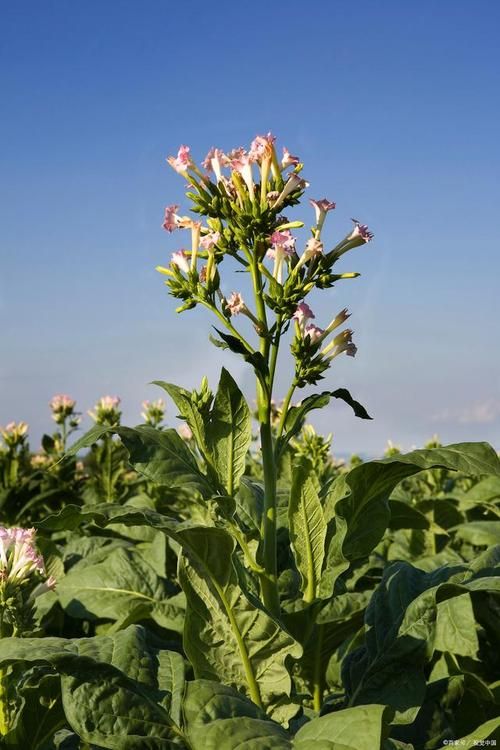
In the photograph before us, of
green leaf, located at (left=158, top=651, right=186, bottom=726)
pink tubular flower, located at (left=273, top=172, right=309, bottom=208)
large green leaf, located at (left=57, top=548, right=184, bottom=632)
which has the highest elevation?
pink tubular flower, located at (left=273, top=172, right=309, bottom=208)

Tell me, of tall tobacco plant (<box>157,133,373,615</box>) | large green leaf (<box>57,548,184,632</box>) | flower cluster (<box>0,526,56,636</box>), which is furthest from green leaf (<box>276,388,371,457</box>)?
large green leaf (<box>57,548,184,632</box>)

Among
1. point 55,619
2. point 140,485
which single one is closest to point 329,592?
point 55,619

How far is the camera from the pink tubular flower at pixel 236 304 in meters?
2.39

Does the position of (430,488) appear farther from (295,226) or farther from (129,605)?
(295,226)

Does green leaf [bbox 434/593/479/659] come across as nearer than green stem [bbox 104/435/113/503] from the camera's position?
Yes

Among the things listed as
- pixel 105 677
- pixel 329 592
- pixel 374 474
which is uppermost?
pixel 374 474

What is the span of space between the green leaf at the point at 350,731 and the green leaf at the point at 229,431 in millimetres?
685

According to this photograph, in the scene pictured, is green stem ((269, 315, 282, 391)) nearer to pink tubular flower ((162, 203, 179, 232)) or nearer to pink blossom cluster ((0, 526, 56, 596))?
pink tubular flower ((162, 203, 179, 232))

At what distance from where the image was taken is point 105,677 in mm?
1968

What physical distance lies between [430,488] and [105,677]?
4472mm

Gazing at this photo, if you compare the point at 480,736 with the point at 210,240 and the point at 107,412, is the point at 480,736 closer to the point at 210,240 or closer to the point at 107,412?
the point at 210,240

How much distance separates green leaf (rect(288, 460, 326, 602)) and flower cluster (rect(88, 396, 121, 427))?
184 inches

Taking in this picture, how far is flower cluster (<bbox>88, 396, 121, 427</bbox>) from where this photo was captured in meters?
6.94

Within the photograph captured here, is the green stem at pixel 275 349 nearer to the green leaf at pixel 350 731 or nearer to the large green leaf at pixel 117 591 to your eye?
the green leaf at pixel 350 731
